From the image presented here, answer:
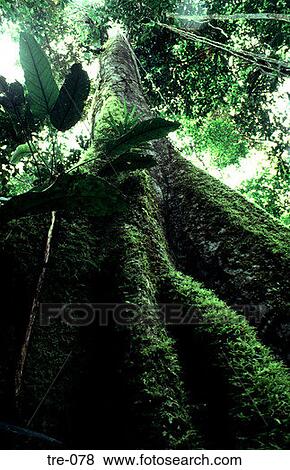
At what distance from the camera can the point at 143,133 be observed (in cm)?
197

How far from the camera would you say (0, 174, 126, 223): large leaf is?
134 centimetres

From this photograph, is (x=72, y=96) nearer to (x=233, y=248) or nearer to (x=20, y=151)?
(x=20, y=151)

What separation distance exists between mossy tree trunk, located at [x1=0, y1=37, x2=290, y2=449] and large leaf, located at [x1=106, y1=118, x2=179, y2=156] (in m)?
0.43

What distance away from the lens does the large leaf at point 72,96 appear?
6.77ft

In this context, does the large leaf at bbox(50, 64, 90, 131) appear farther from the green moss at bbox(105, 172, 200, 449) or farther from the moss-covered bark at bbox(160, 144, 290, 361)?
the moss-covered bark at bbox(160, 144, 290, 361)

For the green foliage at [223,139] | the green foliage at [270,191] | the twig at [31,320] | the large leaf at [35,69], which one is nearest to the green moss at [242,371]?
the twig at [31,320]

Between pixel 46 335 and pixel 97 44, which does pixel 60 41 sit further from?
pixel 46 335

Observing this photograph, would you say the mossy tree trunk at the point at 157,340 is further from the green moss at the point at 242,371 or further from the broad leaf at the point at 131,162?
the broad leaf at the point at 131,162

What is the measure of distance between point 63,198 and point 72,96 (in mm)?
994

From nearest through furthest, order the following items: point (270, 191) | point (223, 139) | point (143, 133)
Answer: point (143, 133), point (270, 191), point (223, 139)

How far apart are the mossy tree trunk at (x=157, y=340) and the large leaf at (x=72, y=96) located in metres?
0.59
